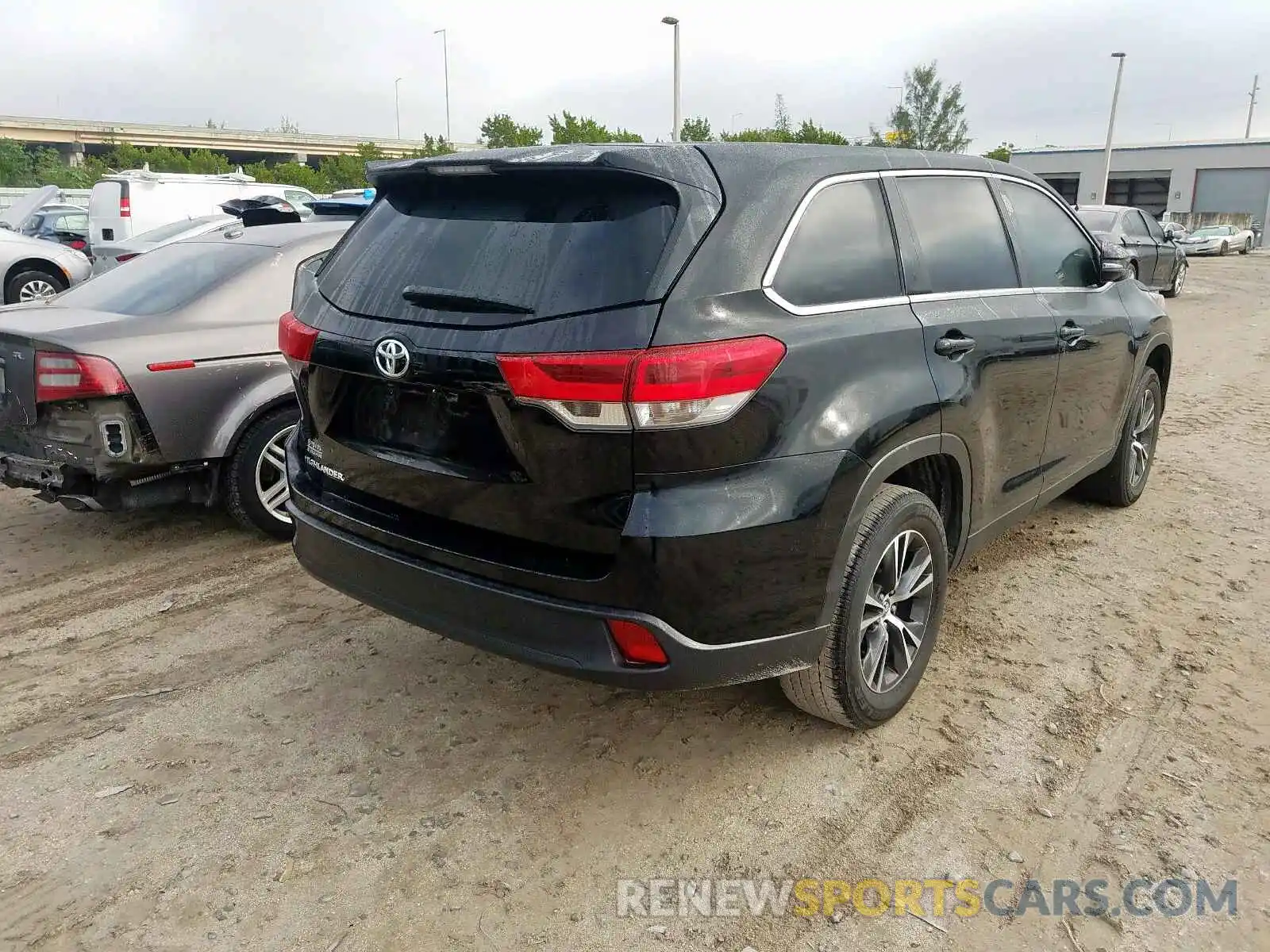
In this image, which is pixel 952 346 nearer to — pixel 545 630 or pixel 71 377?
pixel 545 630

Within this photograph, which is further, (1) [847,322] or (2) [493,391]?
(1) [847,322]

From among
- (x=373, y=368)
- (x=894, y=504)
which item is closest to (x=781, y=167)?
(x=894, y=504)

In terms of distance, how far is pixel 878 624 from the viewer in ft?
10.2

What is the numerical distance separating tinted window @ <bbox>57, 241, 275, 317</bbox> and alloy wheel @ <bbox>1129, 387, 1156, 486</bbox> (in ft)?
15.6

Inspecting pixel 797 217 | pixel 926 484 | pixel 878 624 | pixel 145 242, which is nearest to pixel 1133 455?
pixel 926 484

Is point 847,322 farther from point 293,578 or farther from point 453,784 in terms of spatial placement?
point 293,578

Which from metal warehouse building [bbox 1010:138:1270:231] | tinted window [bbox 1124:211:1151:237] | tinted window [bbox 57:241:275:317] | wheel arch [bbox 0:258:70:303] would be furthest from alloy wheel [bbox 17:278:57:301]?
metal warehouse building [bbox 1010:138:1270:231]

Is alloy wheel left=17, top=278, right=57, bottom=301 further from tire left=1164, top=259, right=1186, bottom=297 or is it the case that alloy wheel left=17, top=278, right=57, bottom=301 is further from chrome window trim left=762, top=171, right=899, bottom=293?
tire left=1164, top=259, right=1186, bottom=297

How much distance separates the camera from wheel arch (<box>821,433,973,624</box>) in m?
2.76

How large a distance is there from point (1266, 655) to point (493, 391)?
3169 millimetres

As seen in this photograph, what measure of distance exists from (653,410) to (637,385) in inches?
3.0

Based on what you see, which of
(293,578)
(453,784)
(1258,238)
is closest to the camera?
(453,784)

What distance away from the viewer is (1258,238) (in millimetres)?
48969

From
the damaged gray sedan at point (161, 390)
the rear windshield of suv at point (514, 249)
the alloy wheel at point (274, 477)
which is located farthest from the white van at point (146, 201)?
the rear windshield of suv at point (514, 249)
